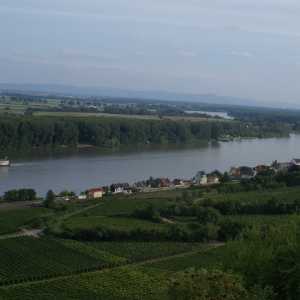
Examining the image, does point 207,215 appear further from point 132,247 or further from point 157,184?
point 157,184

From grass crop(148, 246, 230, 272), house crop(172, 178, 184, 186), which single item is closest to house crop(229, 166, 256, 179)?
house crop(172, 178, 184, 186)

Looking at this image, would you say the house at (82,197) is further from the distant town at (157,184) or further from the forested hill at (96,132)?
the forested hill at (96,132)

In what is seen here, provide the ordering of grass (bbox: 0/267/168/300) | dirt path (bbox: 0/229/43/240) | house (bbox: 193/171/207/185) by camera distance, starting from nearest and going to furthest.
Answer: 1. grass (bbox: 0/267/168/300)
2. dirt path (bbox: 0/229/43/240)
3. house (bbox: 193/171/207/185)

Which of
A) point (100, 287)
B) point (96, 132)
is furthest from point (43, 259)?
point (96, 132)

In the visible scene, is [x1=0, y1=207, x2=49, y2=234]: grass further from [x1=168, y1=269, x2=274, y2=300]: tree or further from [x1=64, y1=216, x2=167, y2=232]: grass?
[x1=168, y1=269, x2=274, y2=300]: tree

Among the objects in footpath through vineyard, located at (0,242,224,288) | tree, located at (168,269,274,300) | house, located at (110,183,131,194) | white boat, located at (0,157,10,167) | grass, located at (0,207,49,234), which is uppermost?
tree, located at (168,269,274,300)

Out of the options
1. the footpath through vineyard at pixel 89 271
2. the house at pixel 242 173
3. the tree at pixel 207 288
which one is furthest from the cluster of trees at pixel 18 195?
the tree at pixel 207 288

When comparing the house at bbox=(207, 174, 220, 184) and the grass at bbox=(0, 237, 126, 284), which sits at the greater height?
the house at bbox=(207, 174, 220, 184)
